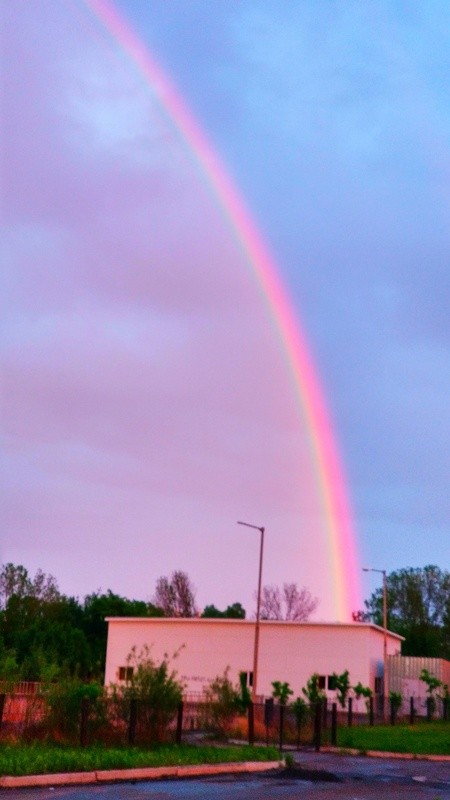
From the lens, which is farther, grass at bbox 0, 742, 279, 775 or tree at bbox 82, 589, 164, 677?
tree at bbox 82, 589, 164, 677

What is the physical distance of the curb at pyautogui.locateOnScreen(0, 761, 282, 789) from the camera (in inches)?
647

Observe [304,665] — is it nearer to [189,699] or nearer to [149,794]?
[189,699]

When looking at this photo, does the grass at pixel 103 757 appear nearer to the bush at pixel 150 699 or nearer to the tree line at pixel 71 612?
the bush at pixel 150 699

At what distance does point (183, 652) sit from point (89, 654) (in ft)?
57.7

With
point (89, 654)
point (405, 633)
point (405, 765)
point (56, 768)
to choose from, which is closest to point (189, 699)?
point (405, 765)

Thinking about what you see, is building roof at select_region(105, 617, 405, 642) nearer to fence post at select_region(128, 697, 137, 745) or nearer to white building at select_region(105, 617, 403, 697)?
white building at select_region(105, 617, 403, 697)

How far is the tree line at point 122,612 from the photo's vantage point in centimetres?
7828

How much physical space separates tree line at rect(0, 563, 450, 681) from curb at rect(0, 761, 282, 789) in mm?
45754

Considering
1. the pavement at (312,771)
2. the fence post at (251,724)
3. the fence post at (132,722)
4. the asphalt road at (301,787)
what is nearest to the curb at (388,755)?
the pavement at (312,771)

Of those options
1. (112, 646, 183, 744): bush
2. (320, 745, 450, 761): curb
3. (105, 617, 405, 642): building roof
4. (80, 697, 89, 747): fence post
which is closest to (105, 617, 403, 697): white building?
(105, 617, 405, 642): building roof

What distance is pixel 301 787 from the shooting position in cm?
1811

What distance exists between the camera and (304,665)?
60.2 metres

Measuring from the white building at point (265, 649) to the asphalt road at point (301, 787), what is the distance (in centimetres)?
3613

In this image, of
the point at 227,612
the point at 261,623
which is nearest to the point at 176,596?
the point at 227,612
